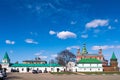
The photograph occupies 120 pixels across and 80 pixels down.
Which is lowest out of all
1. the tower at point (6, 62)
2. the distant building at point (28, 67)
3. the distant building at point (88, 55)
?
the distant building at point (28, 67)

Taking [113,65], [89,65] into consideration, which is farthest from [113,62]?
[89,65]

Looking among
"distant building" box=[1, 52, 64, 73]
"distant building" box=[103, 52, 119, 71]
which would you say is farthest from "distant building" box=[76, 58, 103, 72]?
"distant building" box=[1, 52, 64, 73]

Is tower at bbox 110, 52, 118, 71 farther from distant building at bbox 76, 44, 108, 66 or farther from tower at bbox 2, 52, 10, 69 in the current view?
tower at bbox 2, 52, 10, 69

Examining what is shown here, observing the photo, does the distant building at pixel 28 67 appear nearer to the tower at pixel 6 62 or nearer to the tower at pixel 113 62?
the tower at pixel 6 62

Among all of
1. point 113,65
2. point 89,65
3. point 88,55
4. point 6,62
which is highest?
point 88,55

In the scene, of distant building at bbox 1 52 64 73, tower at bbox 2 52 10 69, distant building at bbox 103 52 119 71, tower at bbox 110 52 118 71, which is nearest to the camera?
distant building at bbox 1 52 64 73

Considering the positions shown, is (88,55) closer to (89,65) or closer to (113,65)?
(113,65)

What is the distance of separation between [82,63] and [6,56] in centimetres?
3914

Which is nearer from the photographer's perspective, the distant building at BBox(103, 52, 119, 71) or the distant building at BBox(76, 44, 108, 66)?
the distant building at BBox(103, 52, 119, 71)

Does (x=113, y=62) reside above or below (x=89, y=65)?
above

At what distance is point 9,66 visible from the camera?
380 feet

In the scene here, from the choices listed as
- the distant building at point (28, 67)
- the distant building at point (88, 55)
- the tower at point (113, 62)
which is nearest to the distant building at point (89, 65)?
the tower at point (113, 62)

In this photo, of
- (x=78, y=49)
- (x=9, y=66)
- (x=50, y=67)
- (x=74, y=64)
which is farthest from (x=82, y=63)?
(x=9, y=66)

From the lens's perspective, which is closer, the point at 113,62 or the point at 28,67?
the point at 28,67
